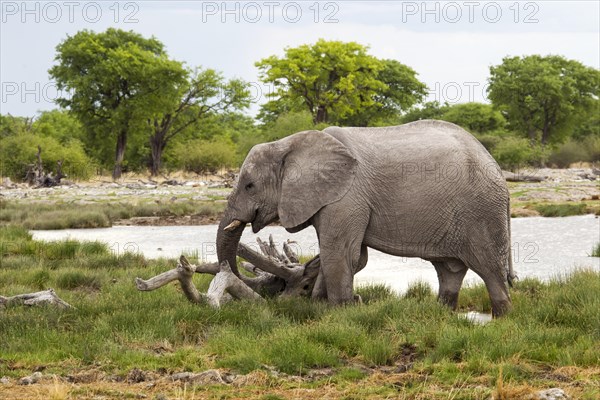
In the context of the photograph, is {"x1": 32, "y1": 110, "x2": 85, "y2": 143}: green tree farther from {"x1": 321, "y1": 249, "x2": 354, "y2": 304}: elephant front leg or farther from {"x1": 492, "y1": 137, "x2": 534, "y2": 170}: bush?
{"x1": 321, "y1": 249, "x2": 354, "y2": 304}: elephant front leg

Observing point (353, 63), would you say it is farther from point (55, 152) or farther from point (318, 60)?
point (55, 152)

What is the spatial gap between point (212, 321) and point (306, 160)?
6.92 ft

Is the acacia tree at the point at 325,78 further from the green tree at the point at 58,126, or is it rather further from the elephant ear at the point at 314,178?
the elephant ear at the point at 314,178

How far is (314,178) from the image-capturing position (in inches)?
367

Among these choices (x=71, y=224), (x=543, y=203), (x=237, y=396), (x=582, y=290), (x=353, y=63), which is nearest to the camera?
(x=237, y=396)

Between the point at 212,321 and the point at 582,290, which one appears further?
the point at 582,290

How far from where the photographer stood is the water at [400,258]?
47.5 feet

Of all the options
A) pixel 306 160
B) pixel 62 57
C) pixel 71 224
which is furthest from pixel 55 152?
pixel 306 160

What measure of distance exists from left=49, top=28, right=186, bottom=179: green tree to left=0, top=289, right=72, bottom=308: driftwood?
4314 cm

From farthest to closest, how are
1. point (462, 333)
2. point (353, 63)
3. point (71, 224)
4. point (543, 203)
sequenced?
point (353, 63), point (543, 203), point (71, 224), point (462, 333)

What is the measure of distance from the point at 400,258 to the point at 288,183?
7.81m

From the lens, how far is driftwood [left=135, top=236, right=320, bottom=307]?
919 cm

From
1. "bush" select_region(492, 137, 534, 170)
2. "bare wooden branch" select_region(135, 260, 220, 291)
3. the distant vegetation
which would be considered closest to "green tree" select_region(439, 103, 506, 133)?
the distant vegetation

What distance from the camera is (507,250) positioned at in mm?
9305
